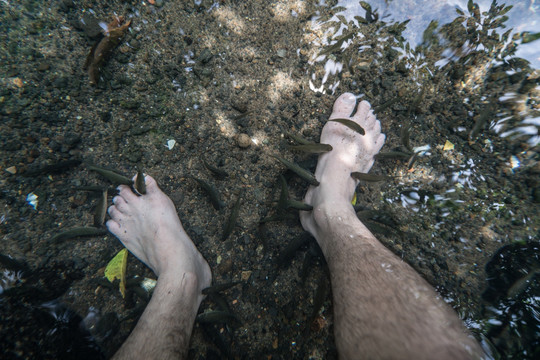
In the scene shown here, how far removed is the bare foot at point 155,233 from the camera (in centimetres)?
189

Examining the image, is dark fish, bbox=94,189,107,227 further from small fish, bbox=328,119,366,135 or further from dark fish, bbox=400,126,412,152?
dark fish, bbox=400,126,412,152

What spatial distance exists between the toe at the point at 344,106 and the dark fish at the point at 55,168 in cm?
240

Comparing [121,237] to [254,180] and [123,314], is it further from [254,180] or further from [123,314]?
[254,180]

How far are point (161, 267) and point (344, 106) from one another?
2.14 meters

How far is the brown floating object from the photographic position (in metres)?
2.19

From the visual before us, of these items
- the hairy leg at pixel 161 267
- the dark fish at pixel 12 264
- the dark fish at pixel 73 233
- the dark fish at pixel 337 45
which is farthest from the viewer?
the dark fish at pixel 337 45

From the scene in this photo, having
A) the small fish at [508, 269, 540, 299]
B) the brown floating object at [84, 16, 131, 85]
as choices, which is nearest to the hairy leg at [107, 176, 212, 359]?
the brown floating object at [84, 16, 131, 85]

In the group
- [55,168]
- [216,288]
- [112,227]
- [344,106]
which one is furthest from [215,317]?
[344,106]

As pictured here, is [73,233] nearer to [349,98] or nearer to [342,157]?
[342,157]

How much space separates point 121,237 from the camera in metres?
2.05

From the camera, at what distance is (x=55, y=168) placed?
206 centimetres

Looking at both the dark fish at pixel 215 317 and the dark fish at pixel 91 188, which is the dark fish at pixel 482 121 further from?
the dark fish at pixel 91 188

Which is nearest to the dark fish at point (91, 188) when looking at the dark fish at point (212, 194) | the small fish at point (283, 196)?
the dark fish at point (212, 194)

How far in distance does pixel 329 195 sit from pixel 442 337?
1.14 meters
